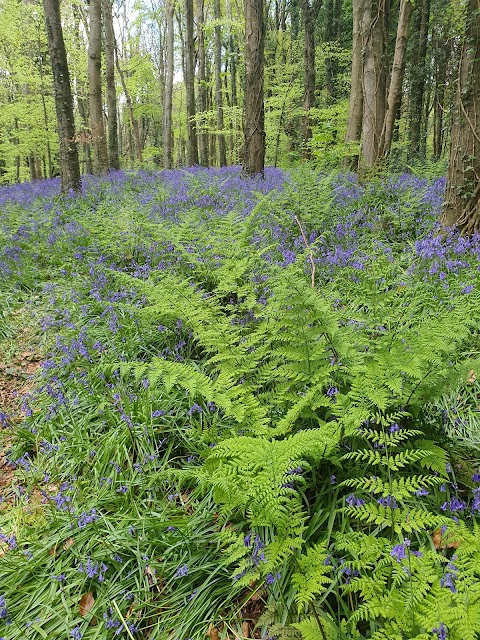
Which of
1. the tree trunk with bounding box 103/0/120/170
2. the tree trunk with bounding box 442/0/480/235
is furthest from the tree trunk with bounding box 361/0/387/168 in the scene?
the tree trunk with bounding box 103/0/120/170

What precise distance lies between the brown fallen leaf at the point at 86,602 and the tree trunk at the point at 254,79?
8549 mm

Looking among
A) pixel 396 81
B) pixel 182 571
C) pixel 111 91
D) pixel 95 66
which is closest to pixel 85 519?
pixel 182 571

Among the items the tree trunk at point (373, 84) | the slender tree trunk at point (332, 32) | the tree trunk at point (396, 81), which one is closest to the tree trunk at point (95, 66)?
the tree trunk at point (373, 84)

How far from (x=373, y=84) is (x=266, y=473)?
9543mm

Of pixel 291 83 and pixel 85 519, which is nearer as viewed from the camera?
pixel 85 519

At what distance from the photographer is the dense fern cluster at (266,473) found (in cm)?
168

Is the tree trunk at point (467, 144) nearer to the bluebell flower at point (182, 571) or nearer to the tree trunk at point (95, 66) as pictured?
the bluebell flower at point (182, 571)

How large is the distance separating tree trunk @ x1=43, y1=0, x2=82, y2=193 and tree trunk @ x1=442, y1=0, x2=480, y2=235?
23.7 feet

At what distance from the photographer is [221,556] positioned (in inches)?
82.1

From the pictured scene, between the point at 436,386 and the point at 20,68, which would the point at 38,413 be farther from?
the point at 20,68

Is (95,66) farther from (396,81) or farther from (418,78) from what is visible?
(418,78)

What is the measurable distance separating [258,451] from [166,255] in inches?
144

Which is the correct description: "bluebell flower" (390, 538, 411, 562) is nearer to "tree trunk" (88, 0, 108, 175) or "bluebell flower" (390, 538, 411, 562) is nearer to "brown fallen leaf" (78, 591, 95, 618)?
"brown fallen leaf" (78, 591, 95, 618)

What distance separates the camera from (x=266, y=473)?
170 cm
